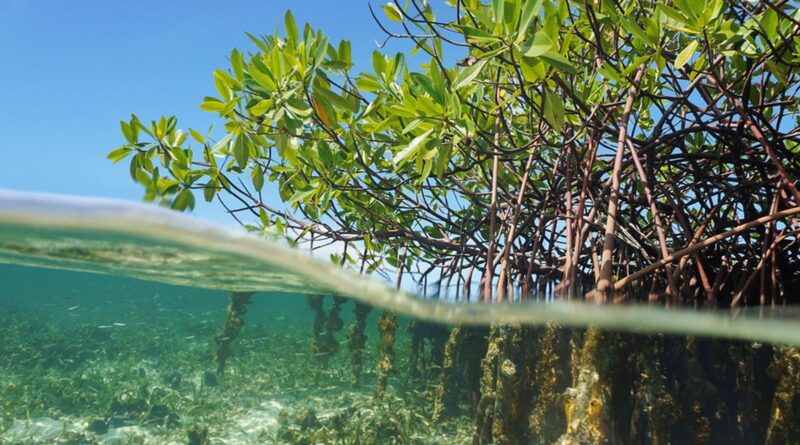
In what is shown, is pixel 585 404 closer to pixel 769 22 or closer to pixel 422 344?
pixel 422 344

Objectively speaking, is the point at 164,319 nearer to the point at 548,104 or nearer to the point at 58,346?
the point at 58,346

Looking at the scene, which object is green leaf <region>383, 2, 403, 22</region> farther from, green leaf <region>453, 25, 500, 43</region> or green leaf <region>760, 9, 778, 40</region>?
green leaf <region>760, 9, 778, 40</region>

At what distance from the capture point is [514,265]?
484 cm

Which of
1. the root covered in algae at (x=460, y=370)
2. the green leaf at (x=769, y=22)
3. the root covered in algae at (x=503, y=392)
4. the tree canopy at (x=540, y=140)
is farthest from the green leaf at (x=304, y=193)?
the green leaf at (x=769, y=22)

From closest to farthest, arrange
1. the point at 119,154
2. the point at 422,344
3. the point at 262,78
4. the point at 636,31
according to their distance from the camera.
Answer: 1. the point at 636,31
2. the point at 262,78
3. the point at 422,344
4. the point at 119,154

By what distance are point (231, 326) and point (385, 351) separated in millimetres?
867

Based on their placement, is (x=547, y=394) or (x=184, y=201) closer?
(x=547, y=394)

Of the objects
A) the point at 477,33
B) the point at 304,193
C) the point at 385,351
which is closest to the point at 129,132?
the point at 304,193

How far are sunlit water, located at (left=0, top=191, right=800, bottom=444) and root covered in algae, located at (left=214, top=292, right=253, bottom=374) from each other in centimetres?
4

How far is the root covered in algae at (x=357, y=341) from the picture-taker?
11.6ft

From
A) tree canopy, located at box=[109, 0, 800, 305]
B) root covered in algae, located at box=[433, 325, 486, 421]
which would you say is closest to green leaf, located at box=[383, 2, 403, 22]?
tree canopy, located at box=[109, 0, 800, 305]

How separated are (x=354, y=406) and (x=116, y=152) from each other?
6.80 ft

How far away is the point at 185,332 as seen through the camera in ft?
11.6

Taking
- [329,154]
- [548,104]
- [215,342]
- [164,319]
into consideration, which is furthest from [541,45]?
[164,319]
